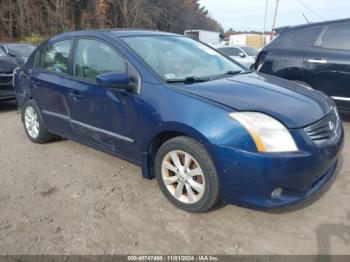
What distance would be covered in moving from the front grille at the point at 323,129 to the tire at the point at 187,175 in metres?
0.82

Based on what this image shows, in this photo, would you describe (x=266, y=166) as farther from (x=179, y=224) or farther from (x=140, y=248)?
(x=140, y=248)

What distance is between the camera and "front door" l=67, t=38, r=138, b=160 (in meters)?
3.16

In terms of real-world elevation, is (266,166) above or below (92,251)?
above

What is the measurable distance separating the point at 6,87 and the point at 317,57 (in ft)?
19.8

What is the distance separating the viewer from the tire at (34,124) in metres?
4.50

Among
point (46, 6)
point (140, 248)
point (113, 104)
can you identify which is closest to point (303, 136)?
point (140, 248)

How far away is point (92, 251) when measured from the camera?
2.42 metres

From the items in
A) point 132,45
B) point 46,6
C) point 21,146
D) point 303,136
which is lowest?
point 21,146

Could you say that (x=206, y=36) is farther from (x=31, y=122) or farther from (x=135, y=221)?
(x=135, y=221)

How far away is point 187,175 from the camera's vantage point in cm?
281

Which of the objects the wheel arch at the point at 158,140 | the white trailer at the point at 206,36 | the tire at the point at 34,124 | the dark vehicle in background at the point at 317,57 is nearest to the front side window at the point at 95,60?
the wheel arch at the point at 158,140

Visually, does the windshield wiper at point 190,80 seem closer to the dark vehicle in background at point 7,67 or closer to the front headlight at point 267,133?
the front headlight at point 267,133

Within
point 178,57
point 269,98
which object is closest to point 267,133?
point 269,98

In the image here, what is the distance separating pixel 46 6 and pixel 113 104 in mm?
30518
